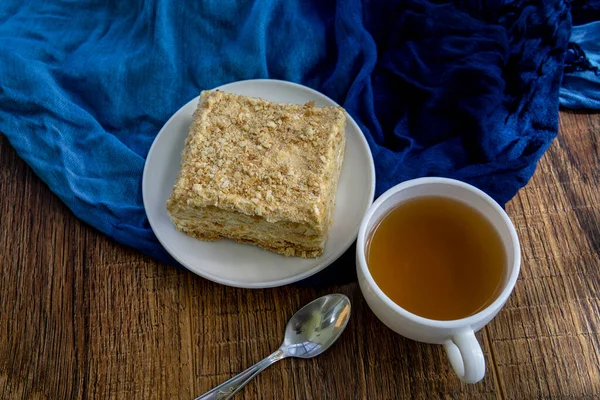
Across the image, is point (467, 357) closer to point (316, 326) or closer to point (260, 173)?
point (316, 326)

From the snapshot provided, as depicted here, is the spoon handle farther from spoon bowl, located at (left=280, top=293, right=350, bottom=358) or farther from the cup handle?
the cup handle

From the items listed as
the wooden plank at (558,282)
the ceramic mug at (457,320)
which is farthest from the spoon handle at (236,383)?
the wooden plank at (558,282)

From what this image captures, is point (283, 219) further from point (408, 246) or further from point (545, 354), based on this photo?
point (545, 354)

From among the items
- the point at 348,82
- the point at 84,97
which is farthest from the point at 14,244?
the point at 348,82

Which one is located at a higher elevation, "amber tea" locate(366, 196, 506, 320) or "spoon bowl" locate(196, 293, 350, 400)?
"amber tea" locate(366, 196, 506, 320)

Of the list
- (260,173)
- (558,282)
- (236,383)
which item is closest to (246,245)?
(260,173)

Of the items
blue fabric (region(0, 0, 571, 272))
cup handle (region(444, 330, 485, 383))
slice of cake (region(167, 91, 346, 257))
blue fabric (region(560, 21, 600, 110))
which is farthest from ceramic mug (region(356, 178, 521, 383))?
blue fabric (region(560, 21, 600, 110))
